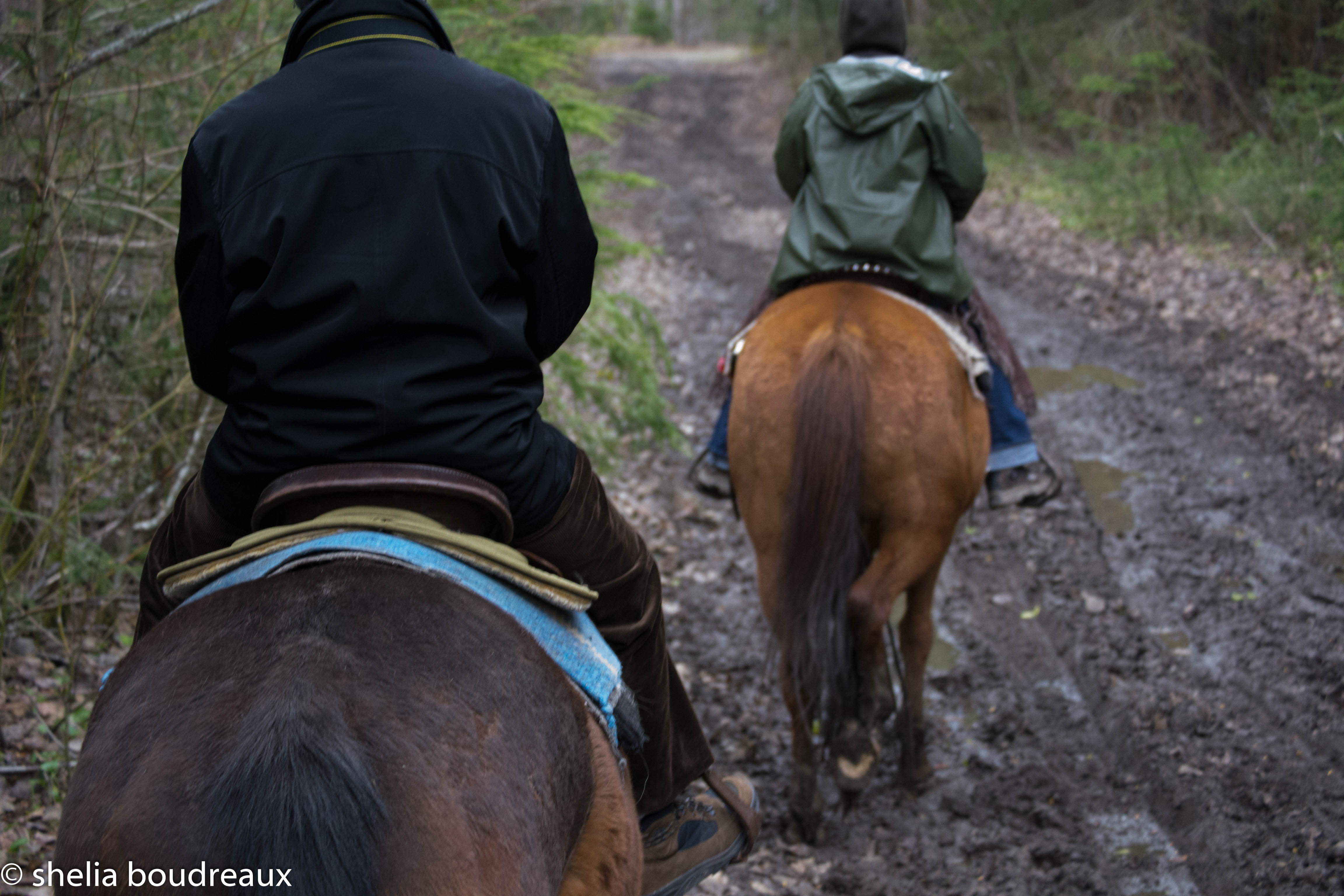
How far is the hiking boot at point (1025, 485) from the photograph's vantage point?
4.62 m

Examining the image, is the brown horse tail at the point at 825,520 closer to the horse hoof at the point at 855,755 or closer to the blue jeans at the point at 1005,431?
the horse hoof at the point at 855,755

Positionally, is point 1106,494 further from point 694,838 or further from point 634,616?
point 634,616

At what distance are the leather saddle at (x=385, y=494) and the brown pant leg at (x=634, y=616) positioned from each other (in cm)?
26

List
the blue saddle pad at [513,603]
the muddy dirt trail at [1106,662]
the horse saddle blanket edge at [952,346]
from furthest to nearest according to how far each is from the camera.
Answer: the horse saddle blanket edge at [952,346]
the muddy dirt trail at [1106,662]
the blue saddle pad at [513,603]

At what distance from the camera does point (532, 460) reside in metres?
2.12

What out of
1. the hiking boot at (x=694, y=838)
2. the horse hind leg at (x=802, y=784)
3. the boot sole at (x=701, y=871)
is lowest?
the horse hind leg at (x=802, y=784)

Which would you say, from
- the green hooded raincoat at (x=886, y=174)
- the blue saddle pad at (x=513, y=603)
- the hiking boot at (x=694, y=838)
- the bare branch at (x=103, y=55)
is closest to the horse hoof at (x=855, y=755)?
the hiking boot at (x=694, y=838)

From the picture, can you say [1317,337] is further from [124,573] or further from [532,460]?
[124,573]

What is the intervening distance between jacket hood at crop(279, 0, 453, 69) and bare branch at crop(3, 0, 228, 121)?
1.58 meters

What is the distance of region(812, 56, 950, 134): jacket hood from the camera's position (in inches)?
173

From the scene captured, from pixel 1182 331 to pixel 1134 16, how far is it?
688 centimetres

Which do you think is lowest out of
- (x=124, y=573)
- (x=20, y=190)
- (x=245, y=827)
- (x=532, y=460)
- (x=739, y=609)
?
(x=739, y=609)

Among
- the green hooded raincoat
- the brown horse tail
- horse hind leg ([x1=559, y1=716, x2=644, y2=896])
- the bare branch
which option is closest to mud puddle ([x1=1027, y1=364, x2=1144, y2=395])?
the green hooded raincoat

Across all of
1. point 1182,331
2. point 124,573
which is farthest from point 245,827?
point 1182,331
